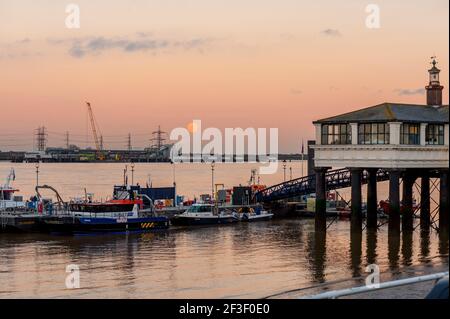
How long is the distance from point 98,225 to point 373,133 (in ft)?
72.7

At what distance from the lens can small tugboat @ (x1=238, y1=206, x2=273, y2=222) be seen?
6625 cm

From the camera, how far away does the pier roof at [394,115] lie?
4462cm

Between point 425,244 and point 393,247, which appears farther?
point 425,244

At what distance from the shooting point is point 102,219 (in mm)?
56125

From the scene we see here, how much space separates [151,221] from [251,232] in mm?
7722

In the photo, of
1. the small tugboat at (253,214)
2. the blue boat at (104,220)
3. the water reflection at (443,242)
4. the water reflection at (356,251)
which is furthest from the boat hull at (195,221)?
the water reflection at (443,242)

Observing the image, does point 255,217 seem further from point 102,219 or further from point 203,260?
point 203,260

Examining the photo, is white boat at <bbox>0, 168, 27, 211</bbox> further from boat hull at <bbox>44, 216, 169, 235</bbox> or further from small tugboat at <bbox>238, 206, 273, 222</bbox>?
small tugboat at <bbox>238, 206, 273, 222</bbox>

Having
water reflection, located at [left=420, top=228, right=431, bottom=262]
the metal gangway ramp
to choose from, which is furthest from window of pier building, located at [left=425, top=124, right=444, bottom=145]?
the metal gangway ramp

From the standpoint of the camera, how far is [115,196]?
66.4 metres

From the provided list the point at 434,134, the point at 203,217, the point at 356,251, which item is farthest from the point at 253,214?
the point at 356,251

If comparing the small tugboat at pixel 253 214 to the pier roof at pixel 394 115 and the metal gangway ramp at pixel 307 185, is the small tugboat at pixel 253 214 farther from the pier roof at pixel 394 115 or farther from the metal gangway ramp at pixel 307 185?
the pier roof at pixel 394 115
